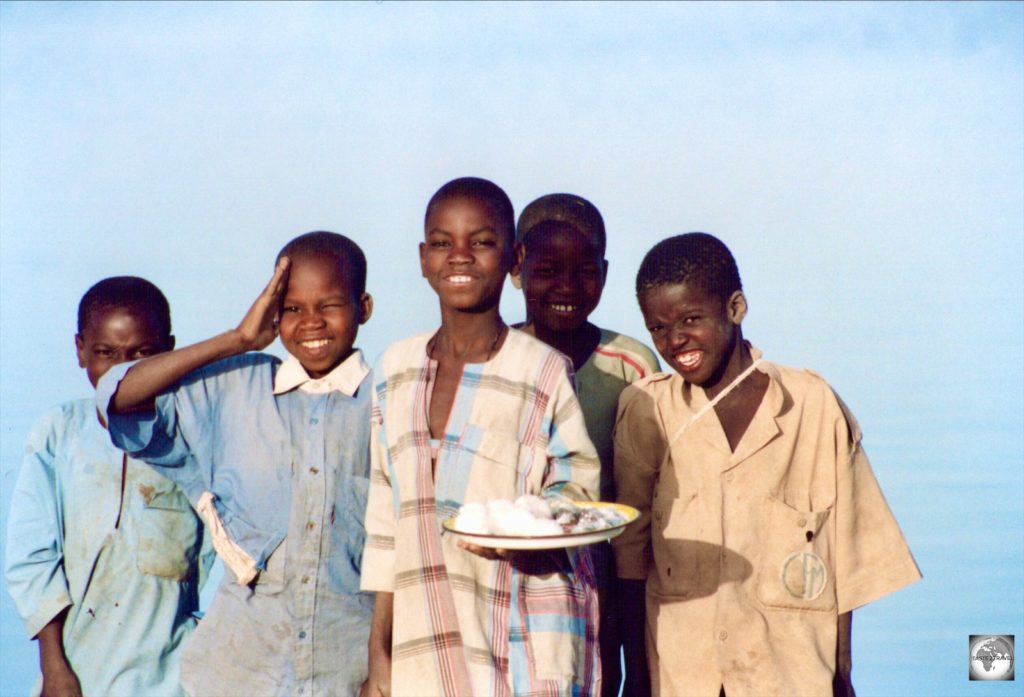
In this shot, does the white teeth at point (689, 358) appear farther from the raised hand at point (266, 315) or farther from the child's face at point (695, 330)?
the raised hand at point (266, 315)

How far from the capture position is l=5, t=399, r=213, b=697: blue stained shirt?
4301mm

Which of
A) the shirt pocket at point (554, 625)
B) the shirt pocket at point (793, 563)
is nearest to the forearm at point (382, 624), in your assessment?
the shirt pocket at point (554, 625)

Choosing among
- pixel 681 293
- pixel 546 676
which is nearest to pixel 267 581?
pixel 546 676

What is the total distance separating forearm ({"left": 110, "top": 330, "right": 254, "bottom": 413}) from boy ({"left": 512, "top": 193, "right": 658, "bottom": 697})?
3.60 feet

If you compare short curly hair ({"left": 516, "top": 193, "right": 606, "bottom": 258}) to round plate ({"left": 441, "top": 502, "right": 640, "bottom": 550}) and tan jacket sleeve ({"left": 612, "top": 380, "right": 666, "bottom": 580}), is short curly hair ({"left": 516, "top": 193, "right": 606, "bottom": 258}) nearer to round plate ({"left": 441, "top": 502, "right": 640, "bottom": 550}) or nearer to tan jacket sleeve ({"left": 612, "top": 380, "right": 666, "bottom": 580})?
tan jacket sleeve ({"left": 612, "top": 380, "right": 666, "bottom": 580})

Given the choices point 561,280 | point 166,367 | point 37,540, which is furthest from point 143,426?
point 561,280

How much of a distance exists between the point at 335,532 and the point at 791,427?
1442mm

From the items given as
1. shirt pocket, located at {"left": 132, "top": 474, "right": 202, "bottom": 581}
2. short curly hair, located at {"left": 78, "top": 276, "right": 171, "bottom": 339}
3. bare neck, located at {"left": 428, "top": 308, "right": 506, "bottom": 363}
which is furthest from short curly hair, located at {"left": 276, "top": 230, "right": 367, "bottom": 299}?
shirt pocket, located at {"left": 132, "top": 474, "right": 202, "bottom": 581}

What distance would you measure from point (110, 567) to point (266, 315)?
1.15m

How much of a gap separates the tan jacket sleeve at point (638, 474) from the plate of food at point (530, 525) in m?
0.73

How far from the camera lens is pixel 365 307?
13.5 ft

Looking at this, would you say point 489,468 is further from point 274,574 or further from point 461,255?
point 274,574

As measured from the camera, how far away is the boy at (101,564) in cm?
430

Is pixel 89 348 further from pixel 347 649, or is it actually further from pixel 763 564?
pixel 763 564
